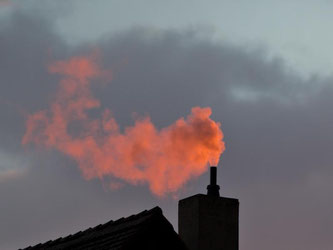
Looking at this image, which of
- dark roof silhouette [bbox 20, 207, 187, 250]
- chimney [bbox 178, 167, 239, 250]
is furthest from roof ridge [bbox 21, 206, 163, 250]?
chimney [bbox 178, 167, 239, 250]

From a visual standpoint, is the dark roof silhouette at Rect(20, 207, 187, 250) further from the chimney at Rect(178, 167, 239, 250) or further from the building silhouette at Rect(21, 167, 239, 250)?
the chimney at Rect(178, 167, 239, 250)

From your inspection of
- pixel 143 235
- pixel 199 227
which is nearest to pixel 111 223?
pixel 199 227

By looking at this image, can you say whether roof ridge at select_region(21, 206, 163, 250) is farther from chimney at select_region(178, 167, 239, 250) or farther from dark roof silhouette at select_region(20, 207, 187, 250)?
chimney at select_region(178, 167, 239, 250)

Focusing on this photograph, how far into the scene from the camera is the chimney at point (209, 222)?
14.5 meters

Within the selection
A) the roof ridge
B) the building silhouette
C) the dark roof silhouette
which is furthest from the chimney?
the dark roof silhouette

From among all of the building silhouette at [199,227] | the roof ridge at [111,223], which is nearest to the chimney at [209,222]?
the building silhouette at [199,227]

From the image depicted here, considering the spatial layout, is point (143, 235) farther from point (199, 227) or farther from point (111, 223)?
point (199, 227)

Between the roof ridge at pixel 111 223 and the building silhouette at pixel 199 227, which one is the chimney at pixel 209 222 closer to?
the building silhouette at pixel 199 227

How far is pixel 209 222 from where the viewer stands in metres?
14.6

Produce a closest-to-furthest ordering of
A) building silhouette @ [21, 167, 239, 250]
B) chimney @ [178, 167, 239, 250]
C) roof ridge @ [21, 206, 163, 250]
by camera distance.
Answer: roof ridge @ [21, 206, 163, 250]
building silhouette @ [21, 167, 239, 250]
chimney @ [178, 167, 239, 250]

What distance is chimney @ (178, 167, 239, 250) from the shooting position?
14492mm

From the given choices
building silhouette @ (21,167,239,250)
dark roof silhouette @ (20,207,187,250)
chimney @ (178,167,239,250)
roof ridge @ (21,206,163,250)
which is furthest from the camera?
chimney @ (178,167,239,250)

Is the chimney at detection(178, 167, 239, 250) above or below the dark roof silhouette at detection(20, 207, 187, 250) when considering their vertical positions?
above

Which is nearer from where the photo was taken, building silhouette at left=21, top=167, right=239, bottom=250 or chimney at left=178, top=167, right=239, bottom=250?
building silhouette at left=21, top=167, right=239, bottom=250
